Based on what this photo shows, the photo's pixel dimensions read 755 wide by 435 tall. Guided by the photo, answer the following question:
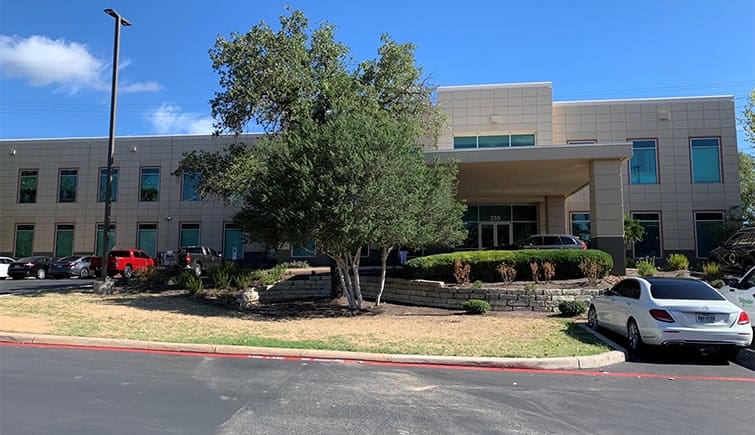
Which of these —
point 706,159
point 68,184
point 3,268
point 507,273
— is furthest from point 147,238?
point 706,159

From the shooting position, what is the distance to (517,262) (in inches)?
687

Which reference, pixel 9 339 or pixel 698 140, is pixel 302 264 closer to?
pixel 9 339

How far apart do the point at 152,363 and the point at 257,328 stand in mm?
4091

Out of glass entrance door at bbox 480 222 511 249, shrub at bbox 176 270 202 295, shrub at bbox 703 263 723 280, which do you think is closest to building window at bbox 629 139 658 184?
glass entrance door at bbox 480 222 511 249

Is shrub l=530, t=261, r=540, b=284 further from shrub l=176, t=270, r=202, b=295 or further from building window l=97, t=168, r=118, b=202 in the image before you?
building window l=97, t=168, r=118, b=202

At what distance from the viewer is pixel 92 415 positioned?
5.82 meters

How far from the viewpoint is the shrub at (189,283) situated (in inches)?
752

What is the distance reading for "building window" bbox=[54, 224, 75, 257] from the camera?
36.4 m

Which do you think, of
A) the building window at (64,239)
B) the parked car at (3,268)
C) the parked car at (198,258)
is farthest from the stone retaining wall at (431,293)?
the building window at (64,239)

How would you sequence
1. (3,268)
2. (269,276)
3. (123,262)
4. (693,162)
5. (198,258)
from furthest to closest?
(693,162) → (198,258) → (3,268) → (123,262) → (269,276)

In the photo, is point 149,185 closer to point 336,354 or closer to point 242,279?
point 242,279

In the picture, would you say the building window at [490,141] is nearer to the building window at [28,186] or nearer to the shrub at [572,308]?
the shrub at [572,308]

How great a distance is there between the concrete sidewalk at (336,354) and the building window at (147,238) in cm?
2597

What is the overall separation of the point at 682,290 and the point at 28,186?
40.7 meters
